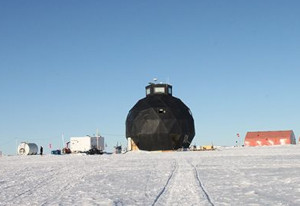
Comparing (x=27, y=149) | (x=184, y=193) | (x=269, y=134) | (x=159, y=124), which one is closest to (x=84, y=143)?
(x=27, y=149)

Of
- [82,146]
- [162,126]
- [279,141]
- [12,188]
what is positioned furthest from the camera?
[279,141]

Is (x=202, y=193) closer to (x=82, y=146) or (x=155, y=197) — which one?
(x=155, y=197)

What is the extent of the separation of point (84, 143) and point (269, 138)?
38.4m

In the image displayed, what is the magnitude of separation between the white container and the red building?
42716 millimetres

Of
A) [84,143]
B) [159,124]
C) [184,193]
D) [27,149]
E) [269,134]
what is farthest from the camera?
[269,134]

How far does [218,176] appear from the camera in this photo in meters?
13.5

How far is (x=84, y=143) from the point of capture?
71438 millimetres

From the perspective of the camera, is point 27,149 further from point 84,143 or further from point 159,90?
point 159,90

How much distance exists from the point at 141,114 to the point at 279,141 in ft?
134

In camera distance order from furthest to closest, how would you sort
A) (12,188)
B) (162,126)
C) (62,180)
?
1. (162,126)
2. (62,180)
3. (12,188)

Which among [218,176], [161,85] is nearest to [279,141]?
[161,85]

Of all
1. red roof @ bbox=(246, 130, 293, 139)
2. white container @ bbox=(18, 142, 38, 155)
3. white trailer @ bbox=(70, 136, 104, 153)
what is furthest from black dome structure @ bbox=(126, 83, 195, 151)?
red roof @ bbox=(246, 130, 293, 139)

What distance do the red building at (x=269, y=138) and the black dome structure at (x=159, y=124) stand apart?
32878mm

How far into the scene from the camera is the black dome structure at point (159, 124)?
5212cm
